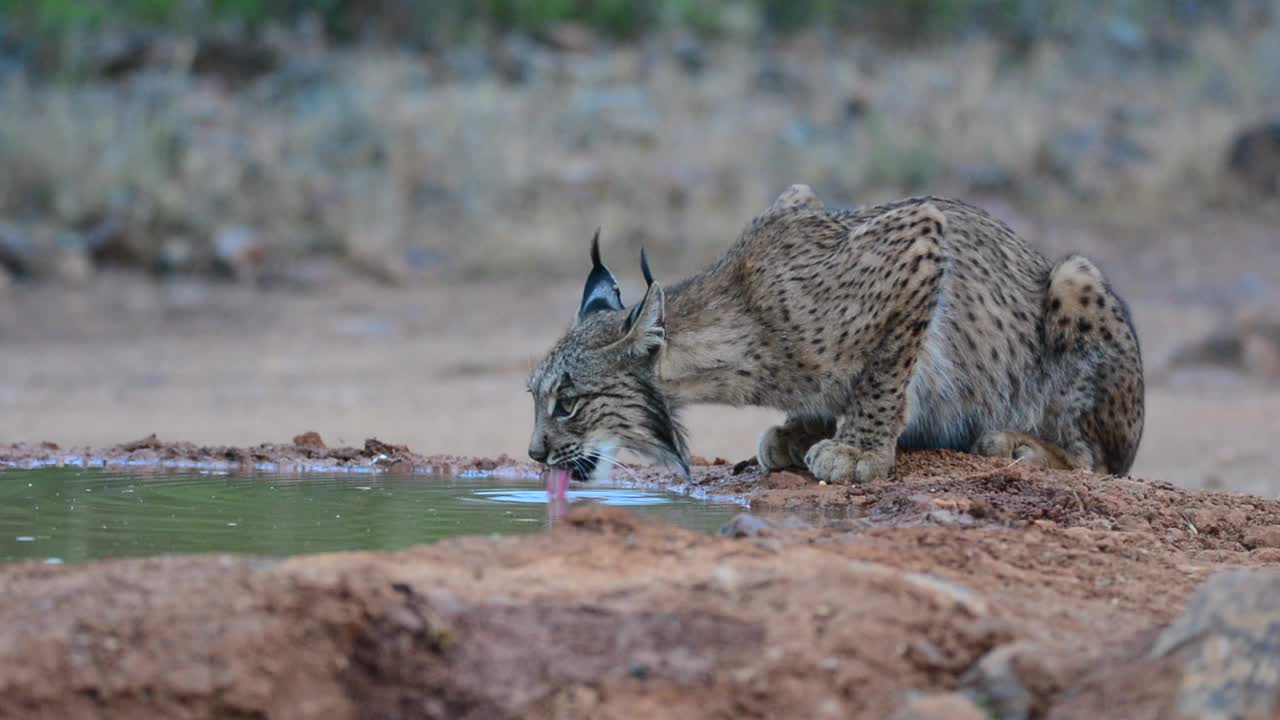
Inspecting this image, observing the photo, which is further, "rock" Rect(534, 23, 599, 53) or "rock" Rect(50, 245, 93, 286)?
"rock" Rect(534, 23, 599, 53)

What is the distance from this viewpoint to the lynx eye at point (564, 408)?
7.45m

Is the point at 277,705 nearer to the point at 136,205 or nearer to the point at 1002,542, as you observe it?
the point at 1002,542

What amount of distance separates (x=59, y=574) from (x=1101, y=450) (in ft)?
16.7

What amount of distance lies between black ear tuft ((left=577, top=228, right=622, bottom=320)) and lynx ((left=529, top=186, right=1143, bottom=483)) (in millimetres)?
10

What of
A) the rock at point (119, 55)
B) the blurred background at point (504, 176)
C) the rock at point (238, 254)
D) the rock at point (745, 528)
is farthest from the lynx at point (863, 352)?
the rock at point (119, 55)

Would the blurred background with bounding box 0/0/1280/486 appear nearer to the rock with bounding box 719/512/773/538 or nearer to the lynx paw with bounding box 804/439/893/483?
the lynx paw with bounding box 804/439/893/483

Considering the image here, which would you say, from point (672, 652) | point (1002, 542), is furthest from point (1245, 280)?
point (672, 652)

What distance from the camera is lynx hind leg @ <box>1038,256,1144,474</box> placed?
7.70 meters

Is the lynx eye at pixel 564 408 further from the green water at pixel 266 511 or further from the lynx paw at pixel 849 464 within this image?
the lynx paw at pixel 849 464

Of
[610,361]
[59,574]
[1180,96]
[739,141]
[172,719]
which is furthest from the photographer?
[1180,96]

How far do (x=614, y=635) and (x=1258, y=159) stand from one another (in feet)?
68.2

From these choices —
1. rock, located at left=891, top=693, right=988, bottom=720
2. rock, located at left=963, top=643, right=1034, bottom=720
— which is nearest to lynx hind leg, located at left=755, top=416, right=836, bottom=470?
rock, located at left=963, top=643, right=1034, bottom=720

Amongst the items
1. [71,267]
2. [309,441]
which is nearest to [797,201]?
[309,441]

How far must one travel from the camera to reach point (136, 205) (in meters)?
20.3
